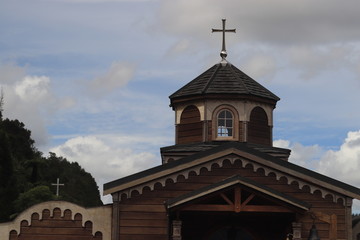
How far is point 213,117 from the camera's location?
30.0 metres

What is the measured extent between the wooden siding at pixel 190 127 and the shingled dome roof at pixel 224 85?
73cm

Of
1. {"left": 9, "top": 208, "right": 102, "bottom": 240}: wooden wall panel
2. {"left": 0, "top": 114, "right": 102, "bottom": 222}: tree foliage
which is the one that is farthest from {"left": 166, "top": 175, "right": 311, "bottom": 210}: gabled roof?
{"left": 0, "top": 114, "right": 102, "bottom": 222}: tree foliage

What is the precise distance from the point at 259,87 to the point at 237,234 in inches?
270

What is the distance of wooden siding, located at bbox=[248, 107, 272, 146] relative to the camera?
30.3 metres

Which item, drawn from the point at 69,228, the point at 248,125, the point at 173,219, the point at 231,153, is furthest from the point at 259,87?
the point at 69,228

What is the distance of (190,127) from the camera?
30688 millimetres

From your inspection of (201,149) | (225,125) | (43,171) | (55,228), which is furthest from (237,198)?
(43,171)

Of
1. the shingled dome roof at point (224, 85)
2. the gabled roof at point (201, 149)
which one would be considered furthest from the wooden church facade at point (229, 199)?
the shingled dome roof at point (224, 85)

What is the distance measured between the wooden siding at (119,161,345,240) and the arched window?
4.25 m

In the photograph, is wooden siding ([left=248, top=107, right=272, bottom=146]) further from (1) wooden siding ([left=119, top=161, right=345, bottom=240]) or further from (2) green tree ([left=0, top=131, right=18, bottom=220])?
(2) green tree ([left=0, top=131, right=18, bottom=220])

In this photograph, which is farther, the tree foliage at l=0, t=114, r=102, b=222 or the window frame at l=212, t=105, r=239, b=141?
the tree foliage at l=0, t=114, r=102, b=222

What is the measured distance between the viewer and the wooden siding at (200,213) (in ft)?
82.6

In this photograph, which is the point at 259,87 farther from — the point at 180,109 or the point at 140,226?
the point at 140,226

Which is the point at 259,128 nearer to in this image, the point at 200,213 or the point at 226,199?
the point at 200,213
